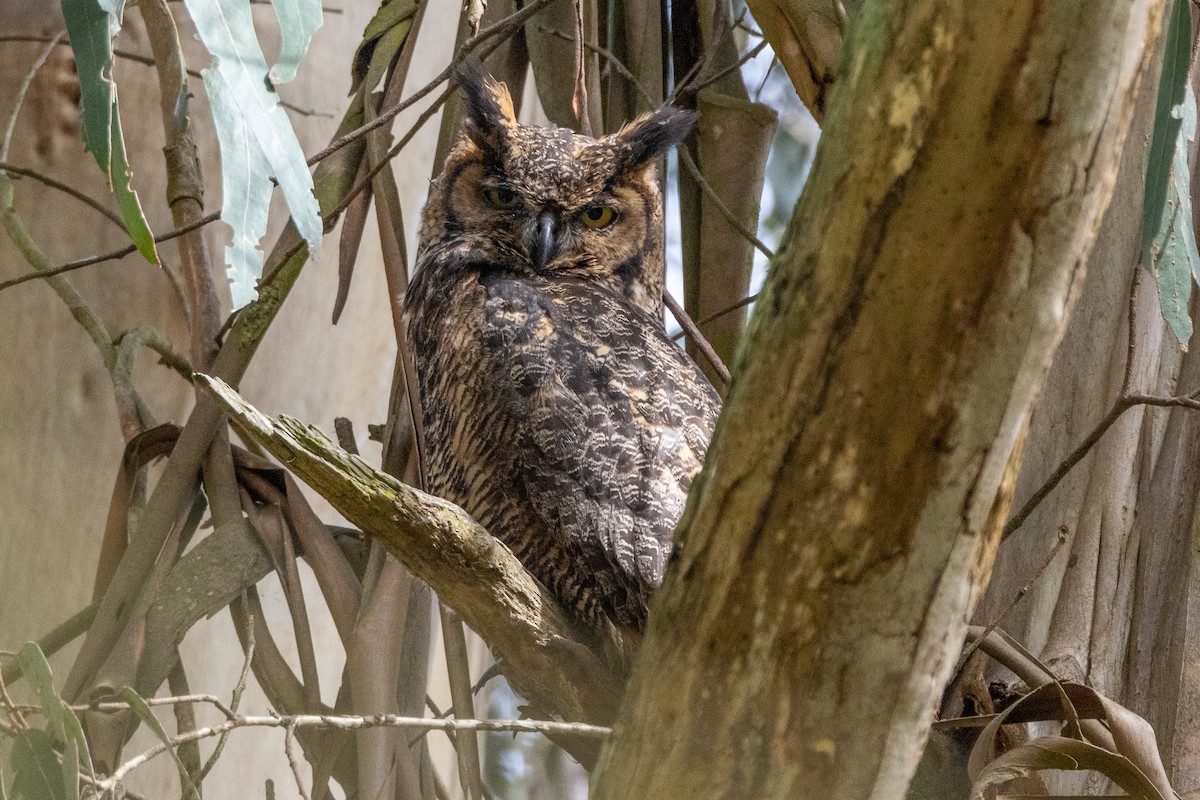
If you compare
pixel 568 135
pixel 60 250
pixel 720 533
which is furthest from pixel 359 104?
pixel 720 533

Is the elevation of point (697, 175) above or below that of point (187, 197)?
above

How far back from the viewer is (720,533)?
28.6 inches

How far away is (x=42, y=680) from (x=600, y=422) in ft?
2.89

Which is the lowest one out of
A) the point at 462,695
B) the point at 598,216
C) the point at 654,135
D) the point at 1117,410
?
the point at 462,695

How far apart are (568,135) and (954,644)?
1699mm

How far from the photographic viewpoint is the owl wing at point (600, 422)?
5.60 feet

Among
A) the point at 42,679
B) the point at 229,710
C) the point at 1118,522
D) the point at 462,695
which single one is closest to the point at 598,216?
the point at 462,695

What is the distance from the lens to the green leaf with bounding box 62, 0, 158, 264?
1022 millimetres

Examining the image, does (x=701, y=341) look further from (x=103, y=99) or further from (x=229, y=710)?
(x=103, y=99)

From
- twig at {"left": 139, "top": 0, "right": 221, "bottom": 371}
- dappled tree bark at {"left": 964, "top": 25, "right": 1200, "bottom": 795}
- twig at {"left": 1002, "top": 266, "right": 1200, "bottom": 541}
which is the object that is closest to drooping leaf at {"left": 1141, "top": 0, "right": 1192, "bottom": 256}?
twig at {"left": 1002, "top": 266, "right": 1200, "bottom": 541}

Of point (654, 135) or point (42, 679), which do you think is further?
point (654, 135)

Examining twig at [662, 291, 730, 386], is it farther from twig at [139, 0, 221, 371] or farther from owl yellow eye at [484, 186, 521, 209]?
twig at [139, 0, 221, 371]

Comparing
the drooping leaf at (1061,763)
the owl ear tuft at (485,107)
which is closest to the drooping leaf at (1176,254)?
the drooping leaf at (1061,763)

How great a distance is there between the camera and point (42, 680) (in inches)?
46.5
